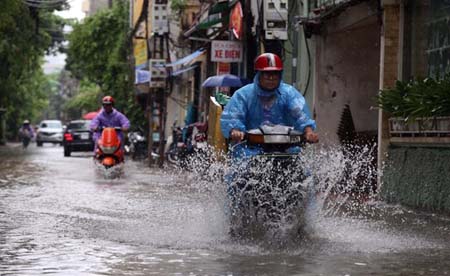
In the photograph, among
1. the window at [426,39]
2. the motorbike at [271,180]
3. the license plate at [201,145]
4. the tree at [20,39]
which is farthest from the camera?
the tree at [20,39]

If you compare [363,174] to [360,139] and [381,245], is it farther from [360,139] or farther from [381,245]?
[381,245]

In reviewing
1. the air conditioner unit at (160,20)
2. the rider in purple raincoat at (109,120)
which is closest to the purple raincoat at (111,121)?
the rider in purple raincoat at (109,120)

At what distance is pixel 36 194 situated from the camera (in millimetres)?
14008

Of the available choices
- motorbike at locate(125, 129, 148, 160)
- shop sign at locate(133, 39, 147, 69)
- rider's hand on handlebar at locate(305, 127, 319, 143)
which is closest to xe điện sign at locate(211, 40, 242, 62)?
motorbike at locate(125, 129, 148, 160)

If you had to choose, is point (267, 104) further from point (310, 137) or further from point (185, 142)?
point (185, 142)

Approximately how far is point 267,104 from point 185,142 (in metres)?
14.5

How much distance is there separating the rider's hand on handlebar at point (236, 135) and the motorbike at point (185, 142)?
32.4ft

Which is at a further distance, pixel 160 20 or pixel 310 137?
pixel 160 20

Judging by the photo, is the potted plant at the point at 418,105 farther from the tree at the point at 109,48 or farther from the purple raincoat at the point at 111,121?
the tree at the point at 109,48

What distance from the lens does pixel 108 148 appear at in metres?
19.8

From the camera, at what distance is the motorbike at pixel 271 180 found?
7.97 metres

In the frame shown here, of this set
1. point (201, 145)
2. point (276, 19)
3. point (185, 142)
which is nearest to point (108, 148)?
point (201, 145)

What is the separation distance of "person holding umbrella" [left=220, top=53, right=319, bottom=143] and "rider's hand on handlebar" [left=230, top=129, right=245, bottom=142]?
0.64ft

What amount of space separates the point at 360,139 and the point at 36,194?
6.02 meters
